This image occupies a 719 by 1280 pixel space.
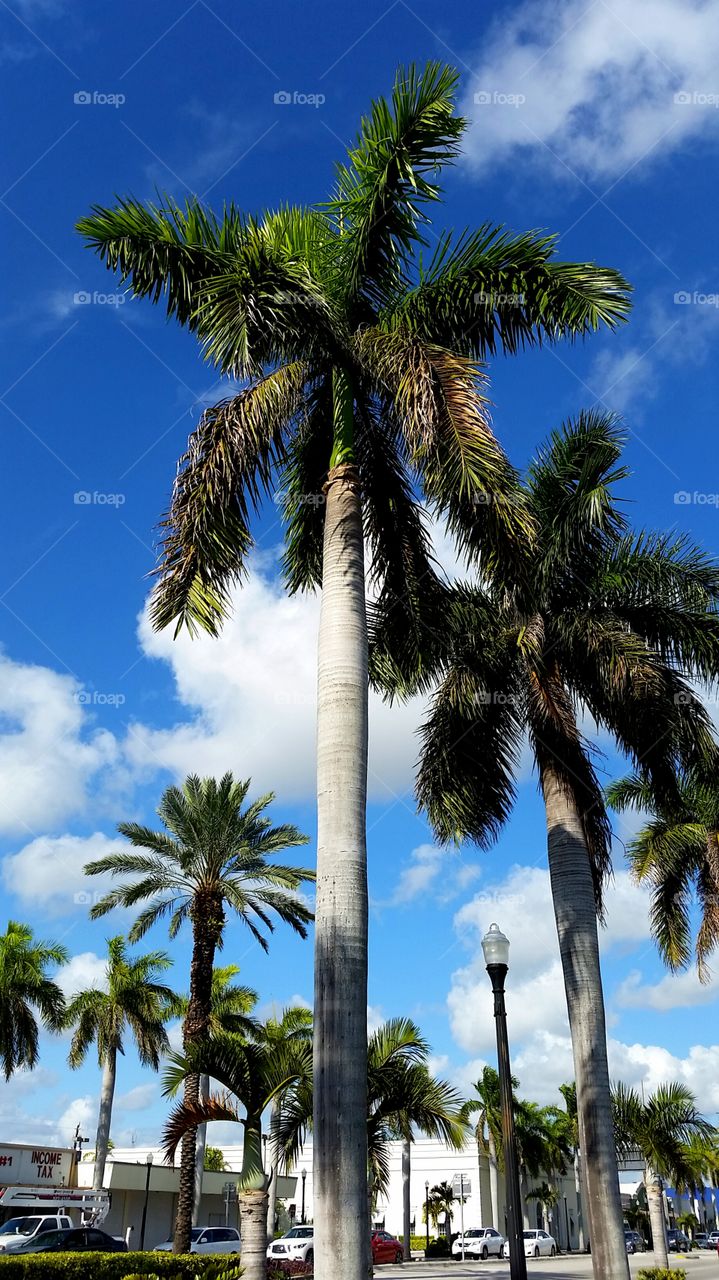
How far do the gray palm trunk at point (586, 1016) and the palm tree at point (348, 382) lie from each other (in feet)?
13.4

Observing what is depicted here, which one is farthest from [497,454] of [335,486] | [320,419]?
[320,419]

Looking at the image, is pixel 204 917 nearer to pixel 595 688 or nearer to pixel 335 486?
pixel 595 688

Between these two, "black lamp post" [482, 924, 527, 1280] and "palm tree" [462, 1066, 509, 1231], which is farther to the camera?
"palm tree" [462, 1066, 509, 1231]

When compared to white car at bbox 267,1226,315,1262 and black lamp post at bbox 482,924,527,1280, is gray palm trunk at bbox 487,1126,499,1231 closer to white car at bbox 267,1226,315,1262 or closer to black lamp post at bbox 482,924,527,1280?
white car at bbox 267,1226,315,1262

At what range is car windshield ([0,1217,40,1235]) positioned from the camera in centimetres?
2864

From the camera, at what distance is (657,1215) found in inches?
1070

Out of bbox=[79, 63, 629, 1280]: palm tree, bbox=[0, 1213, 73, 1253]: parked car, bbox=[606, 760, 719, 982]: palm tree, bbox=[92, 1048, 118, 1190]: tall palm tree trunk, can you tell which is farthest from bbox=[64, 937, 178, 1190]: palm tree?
bbox=[79, 63, 629, 1280]: palm tree

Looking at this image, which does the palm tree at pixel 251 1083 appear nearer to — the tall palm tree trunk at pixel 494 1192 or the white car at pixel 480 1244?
the white car at pixel 480 1244

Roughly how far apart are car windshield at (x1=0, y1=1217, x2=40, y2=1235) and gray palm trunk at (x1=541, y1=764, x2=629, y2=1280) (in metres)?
22.0

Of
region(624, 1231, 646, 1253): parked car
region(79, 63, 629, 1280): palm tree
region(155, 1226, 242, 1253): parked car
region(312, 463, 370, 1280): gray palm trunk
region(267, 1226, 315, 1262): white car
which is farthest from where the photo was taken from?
region(624, 1231, 646, 1253): parked car

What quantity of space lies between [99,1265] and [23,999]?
12.8 meters

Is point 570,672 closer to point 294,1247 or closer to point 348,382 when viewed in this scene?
point 348,382

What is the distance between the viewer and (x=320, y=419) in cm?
1156

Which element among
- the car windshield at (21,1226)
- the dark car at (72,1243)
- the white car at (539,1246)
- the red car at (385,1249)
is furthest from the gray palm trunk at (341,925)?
the white car at (539,1246)
